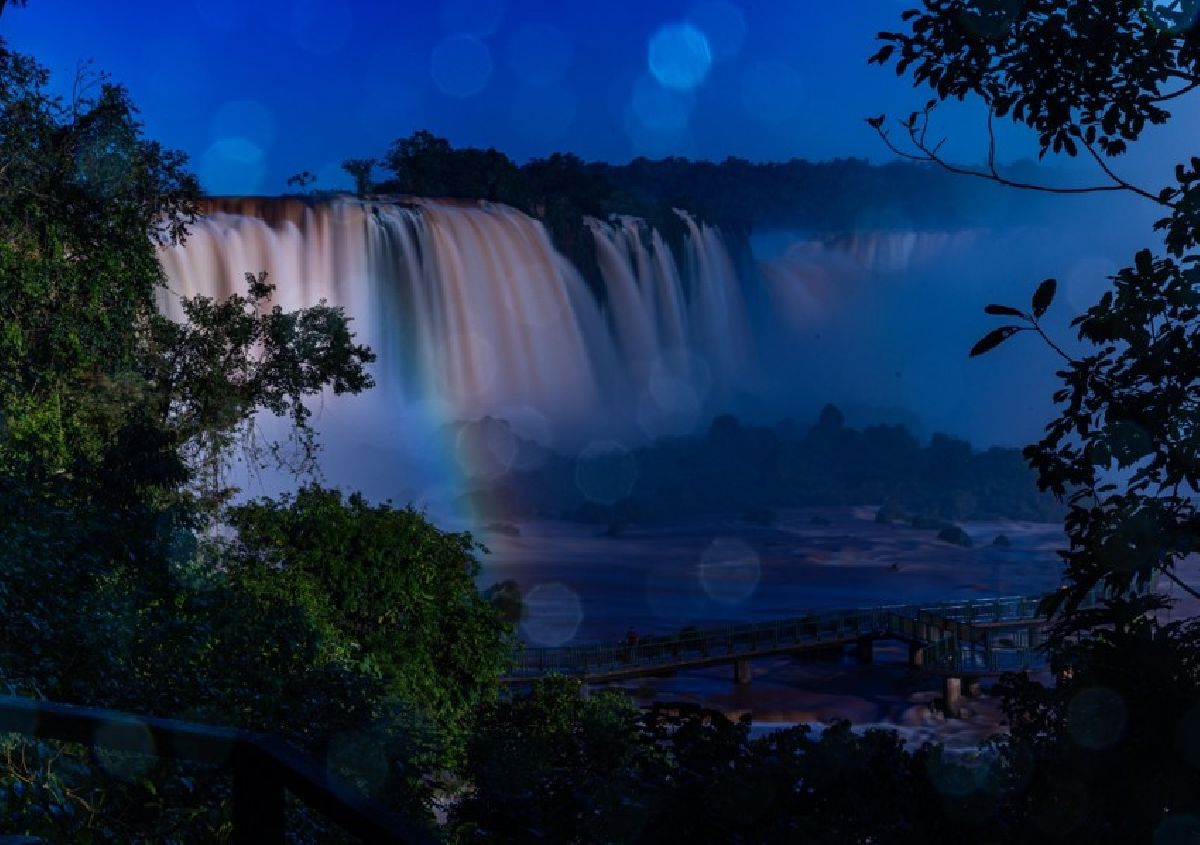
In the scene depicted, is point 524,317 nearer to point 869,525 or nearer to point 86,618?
A: point 869,525

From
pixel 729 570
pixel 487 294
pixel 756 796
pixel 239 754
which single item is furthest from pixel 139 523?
pixel 729 570

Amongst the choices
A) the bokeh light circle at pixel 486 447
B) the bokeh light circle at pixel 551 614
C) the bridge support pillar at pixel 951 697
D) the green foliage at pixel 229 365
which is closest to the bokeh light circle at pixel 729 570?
the bokeh light circle at pixel 551 614

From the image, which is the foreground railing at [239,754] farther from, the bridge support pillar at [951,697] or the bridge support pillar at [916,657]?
the bridge support pillar at [916,657]

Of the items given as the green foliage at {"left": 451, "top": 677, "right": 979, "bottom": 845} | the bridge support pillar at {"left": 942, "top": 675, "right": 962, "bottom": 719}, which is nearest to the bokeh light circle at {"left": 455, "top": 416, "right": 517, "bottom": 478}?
the bridge support pillar at {"left": 942, "top": 675, "right": 962, "bottom": 719}

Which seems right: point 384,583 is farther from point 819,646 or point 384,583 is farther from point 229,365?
point 819,646

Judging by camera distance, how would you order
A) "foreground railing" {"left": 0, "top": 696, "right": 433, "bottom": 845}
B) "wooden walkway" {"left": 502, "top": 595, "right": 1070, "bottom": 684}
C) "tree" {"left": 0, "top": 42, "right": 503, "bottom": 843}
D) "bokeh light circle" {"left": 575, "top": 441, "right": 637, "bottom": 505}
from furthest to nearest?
"bokeh light circle" {"left": 575, "top": 441, "right": 637, "bottom": 505} < "wooden walkway" {"left": 502, "top": 595, "right": 1070, "bottom": 684} < "tree" {"left": 0, "top": 42, "right": 503, "bottom": 843} < "foreground railing" {"left": 0, "top": 696, "right": 433, "bottom": 845}

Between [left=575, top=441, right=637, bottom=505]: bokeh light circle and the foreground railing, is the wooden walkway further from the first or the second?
[left=575, top=441, right=637, bottom=505]: bokeh light circle
